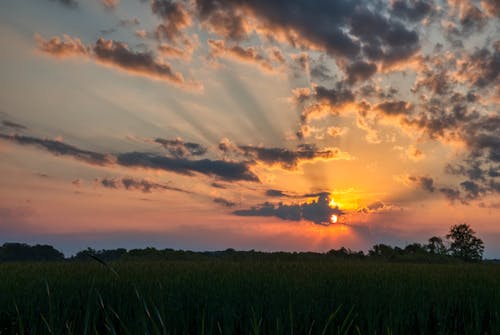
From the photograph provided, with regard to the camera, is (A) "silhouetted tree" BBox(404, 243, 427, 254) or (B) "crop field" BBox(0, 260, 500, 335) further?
(A) "silhouetted tree" BBox(404, 243, 427, 254)

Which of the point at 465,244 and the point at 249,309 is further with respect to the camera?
the point at 465,244

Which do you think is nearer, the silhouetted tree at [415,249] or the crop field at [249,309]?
the crop field at [249,309]

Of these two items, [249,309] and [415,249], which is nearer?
[249,309]

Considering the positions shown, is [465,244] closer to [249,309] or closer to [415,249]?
[415,249]

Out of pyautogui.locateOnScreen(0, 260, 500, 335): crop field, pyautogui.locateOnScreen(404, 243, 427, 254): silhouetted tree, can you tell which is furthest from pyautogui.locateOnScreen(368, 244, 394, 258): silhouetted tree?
pyautogui.locateOnScreen(0, 260, 500, 335): crop field

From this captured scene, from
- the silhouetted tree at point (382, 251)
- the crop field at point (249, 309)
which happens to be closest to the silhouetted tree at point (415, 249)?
the silhouetted tree at point (382, 251)

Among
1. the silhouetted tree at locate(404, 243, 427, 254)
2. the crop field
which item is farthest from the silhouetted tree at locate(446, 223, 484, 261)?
the crop field

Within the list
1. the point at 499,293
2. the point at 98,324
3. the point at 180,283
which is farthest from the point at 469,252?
the point at 98,324

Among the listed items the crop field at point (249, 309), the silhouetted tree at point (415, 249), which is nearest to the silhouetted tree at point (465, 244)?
the silhouetted tree at point (415, 249)

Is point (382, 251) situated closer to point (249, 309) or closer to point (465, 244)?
point (465, 244)

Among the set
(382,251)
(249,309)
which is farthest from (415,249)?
(249,309)

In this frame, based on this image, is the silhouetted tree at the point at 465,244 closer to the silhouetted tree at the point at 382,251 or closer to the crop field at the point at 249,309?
the silhouetted tree at the point at 382,251

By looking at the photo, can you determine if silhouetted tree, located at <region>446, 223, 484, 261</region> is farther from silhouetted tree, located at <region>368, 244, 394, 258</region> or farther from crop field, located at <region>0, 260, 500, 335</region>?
crop field, located at <region>0, 260, 500, 335</region>

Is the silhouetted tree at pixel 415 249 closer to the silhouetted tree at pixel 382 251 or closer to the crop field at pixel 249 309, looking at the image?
the silhouetted tree at pixel 382 251
